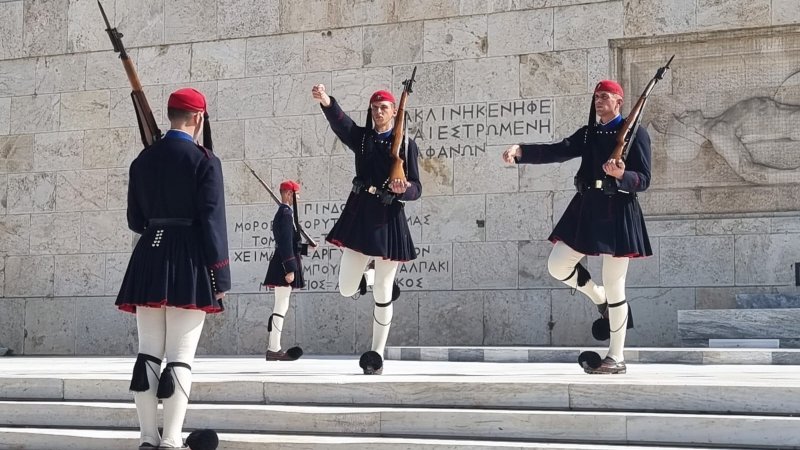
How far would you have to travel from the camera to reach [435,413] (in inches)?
234

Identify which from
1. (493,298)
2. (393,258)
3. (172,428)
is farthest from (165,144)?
(493,298)

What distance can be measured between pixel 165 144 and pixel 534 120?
7.50 meters

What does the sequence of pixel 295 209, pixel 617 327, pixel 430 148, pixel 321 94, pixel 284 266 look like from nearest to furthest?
pixel 321 94 → pixel 617 327 → pixel 284 266 → pixel 295 209 → pixel 430 148

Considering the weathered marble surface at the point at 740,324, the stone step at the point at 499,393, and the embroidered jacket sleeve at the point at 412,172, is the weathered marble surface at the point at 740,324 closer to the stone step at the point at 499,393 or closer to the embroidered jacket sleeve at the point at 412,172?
the stone step at the point at 499,393

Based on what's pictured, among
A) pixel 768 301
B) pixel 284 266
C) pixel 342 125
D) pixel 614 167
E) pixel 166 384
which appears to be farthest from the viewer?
pixel 768 301

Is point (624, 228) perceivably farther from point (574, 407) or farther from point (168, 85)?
point (168, 85)

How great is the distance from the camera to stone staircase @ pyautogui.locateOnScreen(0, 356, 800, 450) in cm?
554

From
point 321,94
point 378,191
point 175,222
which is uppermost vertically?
point 321,94

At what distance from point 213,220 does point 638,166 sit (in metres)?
3.22

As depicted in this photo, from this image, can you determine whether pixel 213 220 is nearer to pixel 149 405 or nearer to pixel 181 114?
pixel 181 114

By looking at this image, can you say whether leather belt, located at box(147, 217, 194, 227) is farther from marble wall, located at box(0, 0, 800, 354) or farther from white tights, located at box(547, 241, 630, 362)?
marble wall, located at box(0, 0, 800, 354)

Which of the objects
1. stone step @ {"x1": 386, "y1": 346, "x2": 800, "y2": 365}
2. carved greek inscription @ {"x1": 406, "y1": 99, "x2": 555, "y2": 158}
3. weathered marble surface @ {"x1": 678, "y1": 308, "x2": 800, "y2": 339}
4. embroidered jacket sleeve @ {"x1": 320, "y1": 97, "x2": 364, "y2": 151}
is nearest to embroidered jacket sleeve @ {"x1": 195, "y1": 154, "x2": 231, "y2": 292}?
embroidered jacket sleeve @ {"x1": 320, "y1": 97, "x2": 364, "y2": 151}

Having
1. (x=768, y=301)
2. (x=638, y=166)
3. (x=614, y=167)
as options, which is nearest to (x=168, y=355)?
(x=614, y=167)

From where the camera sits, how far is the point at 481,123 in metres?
12.7
